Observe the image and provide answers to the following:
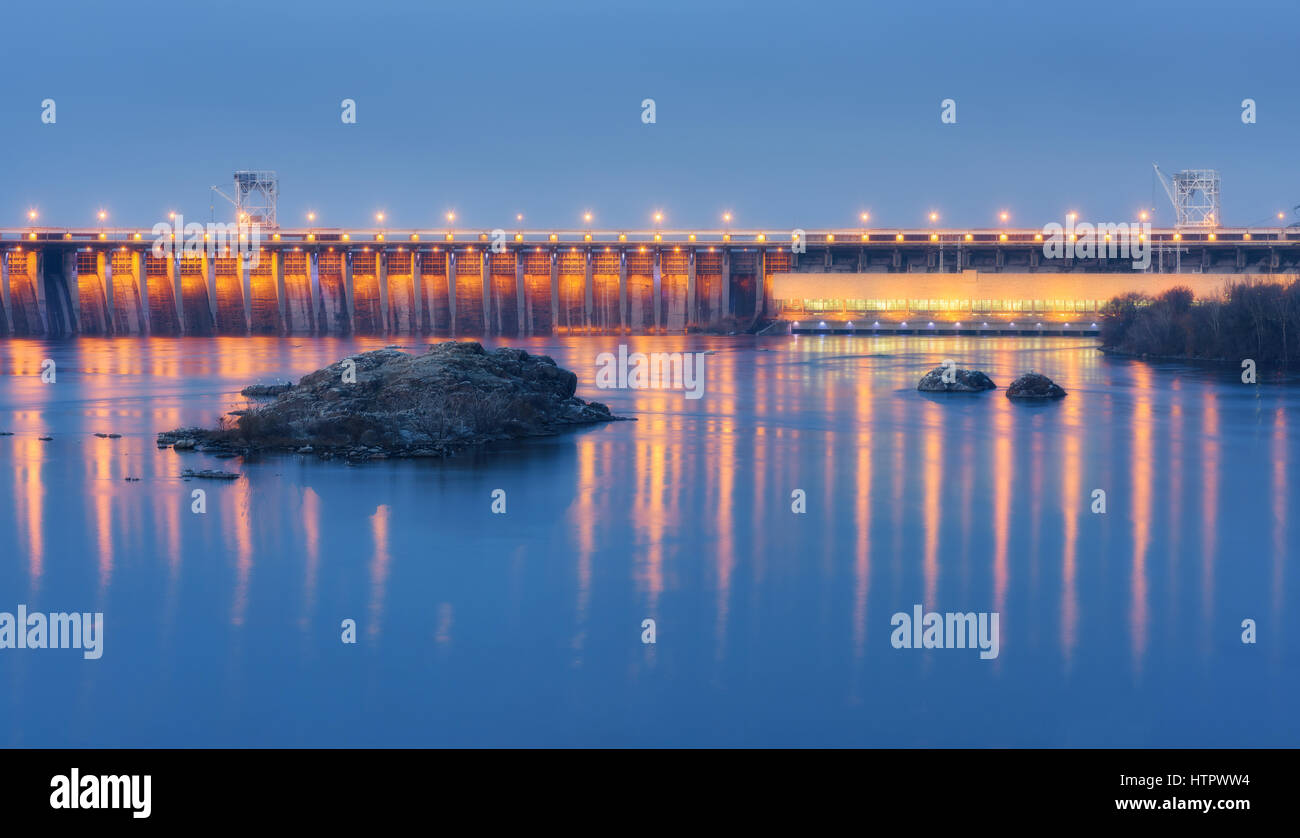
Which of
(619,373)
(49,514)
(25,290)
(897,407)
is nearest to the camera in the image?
(49,514)

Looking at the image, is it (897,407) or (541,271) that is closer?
(897,407)

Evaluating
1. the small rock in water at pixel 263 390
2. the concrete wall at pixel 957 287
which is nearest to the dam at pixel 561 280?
the concrete wall at pixel 957 287

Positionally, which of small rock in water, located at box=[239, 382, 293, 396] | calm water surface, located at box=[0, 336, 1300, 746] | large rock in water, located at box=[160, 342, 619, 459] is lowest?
calm water surface, located at box=[0, 336, 1300, 746]

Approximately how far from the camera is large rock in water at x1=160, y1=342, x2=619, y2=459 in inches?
971

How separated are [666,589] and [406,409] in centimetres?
1344

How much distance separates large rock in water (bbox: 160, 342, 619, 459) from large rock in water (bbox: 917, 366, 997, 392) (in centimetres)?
1468

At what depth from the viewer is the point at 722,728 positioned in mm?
9516

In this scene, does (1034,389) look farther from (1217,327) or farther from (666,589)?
(666,589)

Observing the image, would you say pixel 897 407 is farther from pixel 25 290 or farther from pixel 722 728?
pixel 25 290

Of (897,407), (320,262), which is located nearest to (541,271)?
(320,262)

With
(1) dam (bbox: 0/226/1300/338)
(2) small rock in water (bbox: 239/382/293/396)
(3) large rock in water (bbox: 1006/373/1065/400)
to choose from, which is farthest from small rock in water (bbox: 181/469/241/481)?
(1) dam (bbox: 0/226/1300/338)

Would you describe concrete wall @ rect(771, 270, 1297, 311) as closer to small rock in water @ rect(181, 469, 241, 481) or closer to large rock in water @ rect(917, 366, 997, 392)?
large rock in water @ rect(917, 366, 997, 392)

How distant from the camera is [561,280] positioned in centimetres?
9488

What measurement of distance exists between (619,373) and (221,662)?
40.1 m
